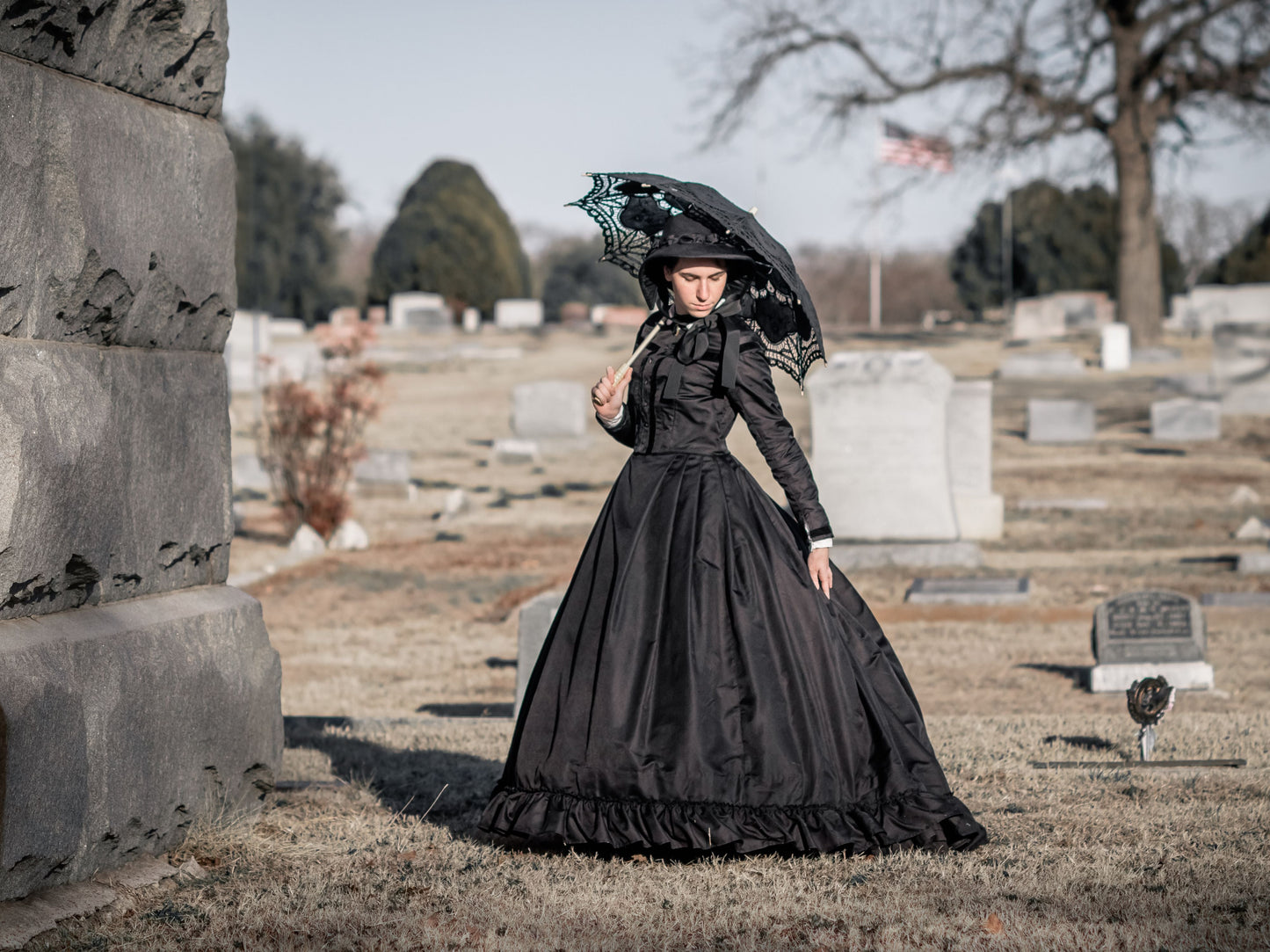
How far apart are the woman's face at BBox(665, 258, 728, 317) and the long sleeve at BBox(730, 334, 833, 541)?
0.67 ft

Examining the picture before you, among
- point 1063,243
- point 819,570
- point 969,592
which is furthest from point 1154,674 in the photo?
point 1063,243

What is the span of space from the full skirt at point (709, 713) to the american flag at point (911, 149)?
1015 inches

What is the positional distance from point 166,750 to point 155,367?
3.35 feet

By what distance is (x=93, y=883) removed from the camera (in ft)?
11.4

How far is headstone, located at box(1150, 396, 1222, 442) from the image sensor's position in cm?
1858

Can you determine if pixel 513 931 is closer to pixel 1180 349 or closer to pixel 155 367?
pixel 155 367

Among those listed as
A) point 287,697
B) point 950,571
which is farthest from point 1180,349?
point 287,697

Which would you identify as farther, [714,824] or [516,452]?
[516,452]

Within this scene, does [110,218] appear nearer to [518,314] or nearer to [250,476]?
[250,476]

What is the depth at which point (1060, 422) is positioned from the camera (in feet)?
62.6

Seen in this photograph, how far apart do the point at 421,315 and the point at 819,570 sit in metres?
36.7

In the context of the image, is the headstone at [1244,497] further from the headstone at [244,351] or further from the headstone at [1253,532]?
the headstone at [244,351]

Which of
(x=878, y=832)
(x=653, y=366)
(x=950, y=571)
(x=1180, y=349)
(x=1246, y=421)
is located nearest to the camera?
(x=878, y=832)

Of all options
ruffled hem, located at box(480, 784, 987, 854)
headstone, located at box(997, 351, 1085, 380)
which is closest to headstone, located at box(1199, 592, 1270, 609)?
ruffled hem, located at box(480, 784, 987, 854)
